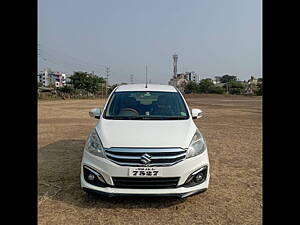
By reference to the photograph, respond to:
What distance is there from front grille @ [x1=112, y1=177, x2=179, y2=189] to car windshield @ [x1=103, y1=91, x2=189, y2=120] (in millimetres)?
1158

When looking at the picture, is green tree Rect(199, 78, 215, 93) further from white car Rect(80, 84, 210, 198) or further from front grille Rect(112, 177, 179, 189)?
front grille Rect(112, 177, 179, 189)

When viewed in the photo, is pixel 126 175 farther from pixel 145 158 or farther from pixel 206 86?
pixel 206 86

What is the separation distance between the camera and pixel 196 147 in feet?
10.8

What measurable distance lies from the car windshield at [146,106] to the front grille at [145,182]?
116 centimetres

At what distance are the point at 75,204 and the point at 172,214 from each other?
3.82 feet

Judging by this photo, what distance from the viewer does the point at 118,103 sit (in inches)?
175

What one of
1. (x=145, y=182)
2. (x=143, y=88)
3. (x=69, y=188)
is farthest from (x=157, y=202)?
(x=143, y=88)

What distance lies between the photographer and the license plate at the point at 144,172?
295 cm

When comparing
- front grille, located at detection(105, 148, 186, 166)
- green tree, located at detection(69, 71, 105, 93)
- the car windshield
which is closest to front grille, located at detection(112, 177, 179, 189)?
front grille, located at detection(105, 148, 186, 166)

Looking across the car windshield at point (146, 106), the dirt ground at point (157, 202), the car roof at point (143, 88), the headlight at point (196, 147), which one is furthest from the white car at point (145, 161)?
the car roof at point (143, 88)

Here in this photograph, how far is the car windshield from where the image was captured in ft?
13.4

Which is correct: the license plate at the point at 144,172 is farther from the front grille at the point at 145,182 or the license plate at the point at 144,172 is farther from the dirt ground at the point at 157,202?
the dirt ground at the point at 157,202
